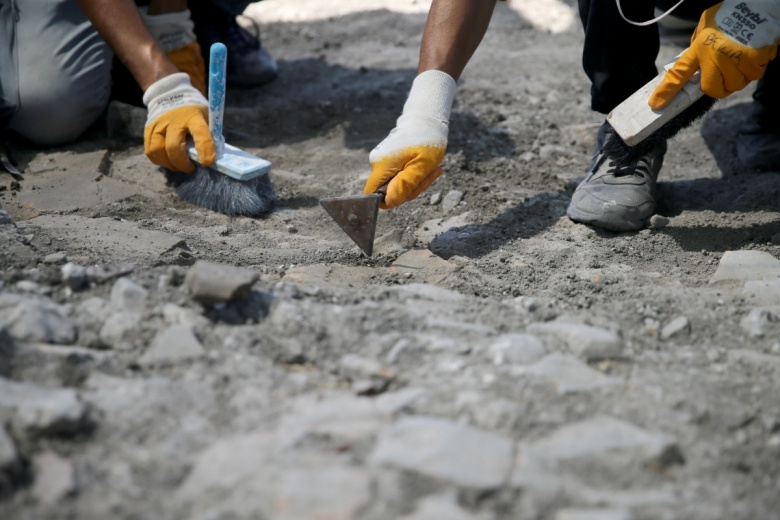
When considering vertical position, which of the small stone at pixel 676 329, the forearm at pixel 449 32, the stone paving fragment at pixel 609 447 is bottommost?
the small stone at pixel 676 329

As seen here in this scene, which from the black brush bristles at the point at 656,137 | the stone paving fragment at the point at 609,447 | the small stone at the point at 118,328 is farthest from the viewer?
the black brush bristles at the point at 656,137

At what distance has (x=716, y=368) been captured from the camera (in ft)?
5.67

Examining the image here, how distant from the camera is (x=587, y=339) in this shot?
5.72 ft

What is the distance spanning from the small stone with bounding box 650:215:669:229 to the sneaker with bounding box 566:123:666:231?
23 mm

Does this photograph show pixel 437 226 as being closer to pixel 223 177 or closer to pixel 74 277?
pixel 223 177

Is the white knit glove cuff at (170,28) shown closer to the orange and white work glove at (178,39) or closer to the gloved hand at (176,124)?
the orange and white work glove at (178,39)

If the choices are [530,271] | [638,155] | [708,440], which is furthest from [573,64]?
[708,440]

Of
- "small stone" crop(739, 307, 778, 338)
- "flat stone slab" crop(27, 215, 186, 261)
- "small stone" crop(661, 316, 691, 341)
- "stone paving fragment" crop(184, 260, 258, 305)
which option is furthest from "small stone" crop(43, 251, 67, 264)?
"small stone" crop(739, 307, 778, 338)

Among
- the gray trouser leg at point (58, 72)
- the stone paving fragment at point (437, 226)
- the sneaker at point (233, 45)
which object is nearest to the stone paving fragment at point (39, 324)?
the stone paving fragment at point (437, 226)

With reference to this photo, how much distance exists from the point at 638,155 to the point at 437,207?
2.39ft

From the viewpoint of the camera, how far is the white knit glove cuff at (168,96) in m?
2.82

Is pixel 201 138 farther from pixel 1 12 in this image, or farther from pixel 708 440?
pixel 708 440

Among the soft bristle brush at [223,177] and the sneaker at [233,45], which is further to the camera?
the sneaker at [233,45]

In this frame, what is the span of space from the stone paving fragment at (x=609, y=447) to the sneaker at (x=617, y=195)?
4.08 feet
